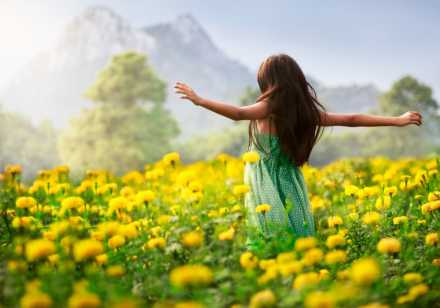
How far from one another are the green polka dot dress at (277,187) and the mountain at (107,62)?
89.3m

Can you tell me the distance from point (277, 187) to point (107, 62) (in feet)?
410

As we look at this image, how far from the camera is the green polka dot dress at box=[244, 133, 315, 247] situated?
3586 millimetres

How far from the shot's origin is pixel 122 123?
28.8m

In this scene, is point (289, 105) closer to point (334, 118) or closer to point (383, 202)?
point (334, 118)

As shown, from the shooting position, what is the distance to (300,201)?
12.0 feet

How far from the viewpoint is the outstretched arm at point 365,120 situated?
3.62 m

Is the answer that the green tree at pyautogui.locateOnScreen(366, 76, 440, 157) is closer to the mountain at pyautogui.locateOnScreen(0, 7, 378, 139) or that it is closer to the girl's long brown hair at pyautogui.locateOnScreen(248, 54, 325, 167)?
the girl's long brown hair at pyautogui.locateOnScreen(248, 54, 325, 167)

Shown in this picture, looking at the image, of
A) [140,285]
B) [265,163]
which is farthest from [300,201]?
[140,285]

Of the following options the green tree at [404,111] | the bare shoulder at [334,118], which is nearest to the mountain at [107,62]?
the green tree at [404,111]

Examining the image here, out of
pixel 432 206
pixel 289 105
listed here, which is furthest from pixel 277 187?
pixel 432 206

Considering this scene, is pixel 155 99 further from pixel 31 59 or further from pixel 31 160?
pixel 31 59

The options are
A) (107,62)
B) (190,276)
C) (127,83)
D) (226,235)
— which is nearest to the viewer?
(190,276)

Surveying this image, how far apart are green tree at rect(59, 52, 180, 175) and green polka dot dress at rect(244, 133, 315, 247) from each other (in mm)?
22728

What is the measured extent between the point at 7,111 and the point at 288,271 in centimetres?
3886
